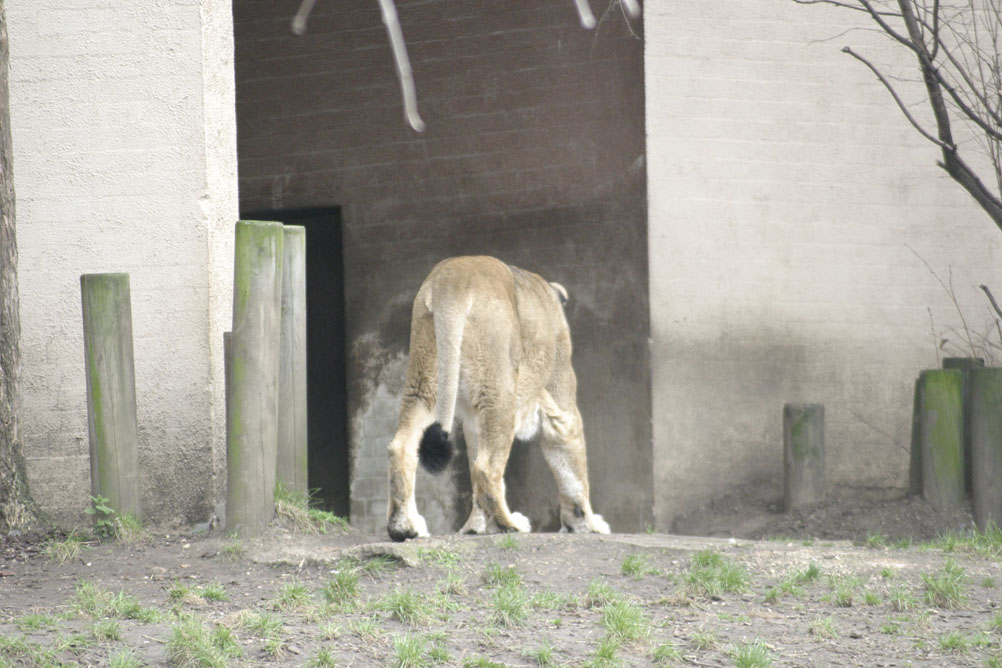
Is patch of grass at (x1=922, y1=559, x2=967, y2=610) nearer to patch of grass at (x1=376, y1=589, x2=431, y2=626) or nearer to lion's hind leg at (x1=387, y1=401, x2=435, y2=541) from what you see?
patch of grass at (x1=376, y1=589, x2=431, y2=626)

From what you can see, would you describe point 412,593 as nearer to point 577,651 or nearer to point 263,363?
point 577,651

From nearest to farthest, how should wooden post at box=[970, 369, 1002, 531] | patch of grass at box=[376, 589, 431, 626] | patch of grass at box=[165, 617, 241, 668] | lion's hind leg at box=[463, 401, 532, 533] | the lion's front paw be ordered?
1. patch of grass at box=[165, 617, 241, 668]
2. patch of grass at box=[376, 589, 431, 626]
3. the lion's front paw
4. lion's hind leg at box=[463, 401, 532, 533]
5. wooden post at box=[970, 369, 1002, 531]

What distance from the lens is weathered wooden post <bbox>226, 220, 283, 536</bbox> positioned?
616 centimetres

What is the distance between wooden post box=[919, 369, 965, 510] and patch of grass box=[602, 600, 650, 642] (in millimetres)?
3656

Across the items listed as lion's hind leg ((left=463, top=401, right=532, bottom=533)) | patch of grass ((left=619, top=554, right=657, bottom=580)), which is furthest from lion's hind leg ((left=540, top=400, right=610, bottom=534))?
patch of grass ((left=619, top=554, right=657, bottom=580))

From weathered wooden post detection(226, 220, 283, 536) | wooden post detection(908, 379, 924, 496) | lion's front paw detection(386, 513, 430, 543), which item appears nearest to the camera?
weathered wooden post detection(226, 220, 283, 536)

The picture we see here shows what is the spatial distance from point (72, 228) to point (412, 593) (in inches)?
122

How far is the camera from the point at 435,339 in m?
6.84

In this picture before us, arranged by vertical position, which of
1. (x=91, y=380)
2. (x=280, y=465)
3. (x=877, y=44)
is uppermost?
(x=877, y=44)

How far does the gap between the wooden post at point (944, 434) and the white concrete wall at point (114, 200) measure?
14.3 feet

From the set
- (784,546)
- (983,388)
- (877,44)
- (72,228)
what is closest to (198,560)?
(72,228)

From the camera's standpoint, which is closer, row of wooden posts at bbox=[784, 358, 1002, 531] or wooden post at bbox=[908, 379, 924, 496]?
row of wooden posts at bbox=[784, 358, 1002, 531]

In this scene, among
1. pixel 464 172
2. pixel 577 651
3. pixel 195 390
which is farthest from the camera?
pixel 464 172

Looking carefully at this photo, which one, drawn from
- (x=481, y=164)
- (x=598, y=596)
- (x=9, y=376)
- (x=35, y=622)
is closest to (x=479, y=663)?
(x=598, y=596)
